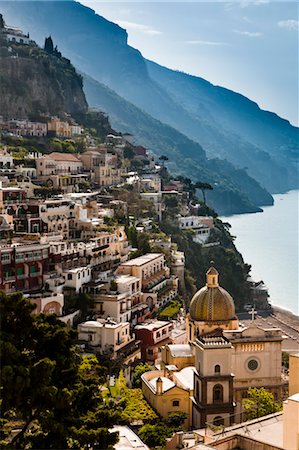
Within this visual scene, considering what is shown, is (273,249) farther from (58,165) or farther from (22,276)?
(22,276)

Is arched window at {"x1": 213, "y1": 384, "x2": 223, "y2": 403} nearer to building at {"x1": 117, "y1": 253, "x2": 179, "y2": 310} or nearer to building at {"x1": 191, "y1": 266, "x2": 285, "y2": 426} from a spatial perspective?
building at {"x1": 191, "y1": 266, "x2": 285, "y2": 426}

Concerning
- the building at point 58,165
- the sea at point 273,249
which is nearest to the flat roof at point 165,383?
the building at point 58,165

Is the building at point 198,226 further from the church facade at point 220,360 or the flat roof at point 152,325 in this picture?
the church facade at point 220,360

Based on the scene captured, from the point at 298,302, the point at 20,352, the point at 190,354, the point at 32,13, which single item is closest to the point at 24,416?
the point at 20,352

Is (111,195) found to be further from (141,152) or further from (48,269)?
(141,152)

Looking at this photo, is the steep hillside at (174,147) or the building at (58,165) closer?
the building at (58,165)

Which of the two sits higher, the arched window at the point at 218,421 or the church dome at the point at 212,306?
the church dome at the point at 212,306

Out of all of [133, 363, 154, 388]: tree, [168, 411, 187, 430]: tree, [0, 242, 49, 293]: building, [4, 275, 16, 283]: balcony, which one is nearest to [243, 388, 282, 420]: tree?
[168, 411, 187, 430]: tree
